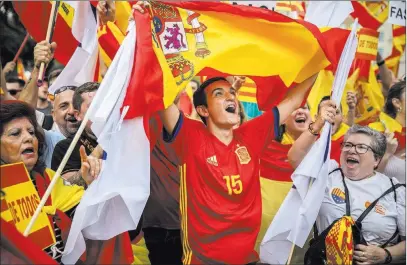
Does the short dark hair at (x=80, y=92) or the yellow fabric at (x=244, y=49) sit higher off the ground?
the yellow fabric at (x=244, y=49)

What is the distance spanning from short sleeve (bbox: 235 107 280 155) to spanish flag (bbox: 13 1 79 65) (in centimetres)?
216

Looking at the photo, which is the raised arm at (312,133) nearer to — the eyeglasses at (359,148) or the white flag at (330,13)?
the eyeglasses at (359,148)

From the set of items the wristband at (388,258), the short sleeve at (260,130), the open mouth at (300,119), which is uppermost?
the short sleeve at (260,130)

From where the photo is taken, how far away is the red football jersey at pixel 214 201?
497cm

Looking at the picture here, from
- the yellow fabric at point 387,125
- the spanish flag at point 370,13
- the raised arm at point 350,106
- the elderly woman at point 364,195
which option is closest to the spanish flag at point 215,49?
the elderly woman at point 364,195

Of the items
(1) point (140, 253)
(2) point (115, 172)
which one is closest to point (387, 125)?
(1) point (140, 253)

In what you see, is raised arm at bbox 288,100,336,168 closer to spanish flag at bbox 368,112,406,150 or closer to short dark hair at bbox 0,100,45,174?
spanish flag at bbox 368,112,406,150

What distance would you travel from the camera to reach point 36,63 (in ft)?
18.4

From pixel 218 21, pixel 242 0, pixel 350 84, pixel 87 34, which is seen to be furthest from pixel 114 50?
pixel 350 84

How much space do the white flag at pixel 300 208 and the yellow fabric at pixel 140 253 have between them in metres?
0.81

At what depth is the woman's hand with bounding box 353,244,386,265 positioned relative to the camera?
5359 millimetres

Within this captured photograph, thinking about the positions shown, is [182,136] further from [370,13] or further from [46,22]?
[370,13]

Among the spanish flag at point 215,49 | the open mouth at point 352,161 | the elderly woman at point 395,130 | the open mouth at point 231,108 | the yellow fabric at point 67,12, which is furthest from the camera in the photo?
the yellow fabric at point 67,12

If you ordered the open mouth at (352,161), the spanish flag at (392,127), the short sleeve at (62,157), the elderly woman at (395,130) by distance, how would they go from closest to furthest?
the short sleeve at (62,157) → the open mouth at (352,161) → the elderly woman at (395,130) → the spanish flag at (392,127)
